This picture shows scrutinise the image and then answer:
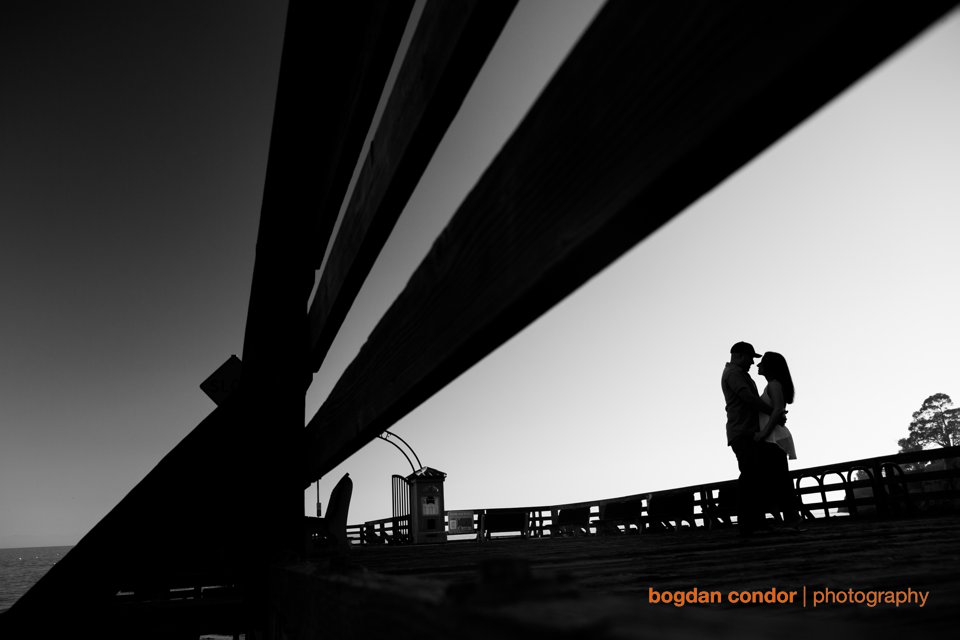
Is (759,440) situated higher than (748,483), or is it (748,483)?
(759,440)

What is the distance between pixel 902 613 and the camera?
118 centimetres

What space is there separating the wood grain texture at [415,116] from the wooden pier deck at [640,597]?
0.91m

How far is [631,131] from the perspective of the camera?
0.70m

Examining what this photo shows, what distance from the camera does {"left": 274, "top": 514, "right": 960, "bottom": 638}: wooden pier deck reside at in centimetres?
51

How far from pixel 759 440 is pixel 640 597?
4.15 m

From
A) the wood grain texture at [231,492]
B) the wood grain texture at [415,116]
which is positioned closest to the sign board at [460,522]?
the wood grain texture at [231,492]

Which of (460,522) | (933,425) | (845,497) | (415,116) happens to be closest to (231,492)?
(415,116)

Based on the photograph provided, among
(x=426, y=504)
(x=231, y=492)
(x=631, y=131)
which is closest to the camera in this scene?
(x=631, y=131)

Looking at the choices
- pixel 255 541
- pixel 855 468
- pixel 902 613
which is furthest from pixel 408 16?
pixel 855 468

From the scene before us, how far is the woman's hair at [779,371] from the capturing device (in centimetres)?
557

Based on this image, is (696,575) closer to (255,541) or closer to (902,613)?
(902,613)

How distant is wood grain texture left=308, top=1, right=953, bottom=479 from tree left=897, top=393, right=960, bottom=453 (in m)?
90.7

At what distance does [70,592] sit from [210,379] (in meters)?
1.40

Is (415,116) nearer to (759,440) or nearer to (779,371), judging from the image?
(759,440)
